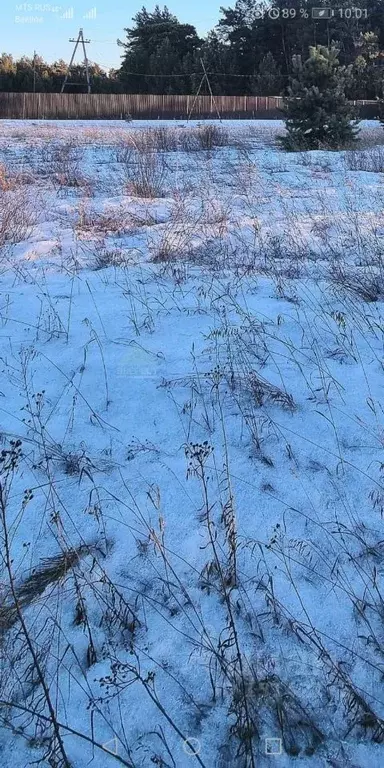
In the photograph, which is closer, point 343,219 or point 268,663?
point 268,663

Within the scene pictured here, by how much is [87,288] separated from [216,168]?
20.8ft

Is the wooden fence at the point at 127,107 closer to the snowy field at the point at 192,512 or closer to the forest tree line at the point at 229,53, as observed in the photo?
the forest tree line at the point at 229,53

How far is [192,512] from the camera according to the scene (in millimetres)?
1987

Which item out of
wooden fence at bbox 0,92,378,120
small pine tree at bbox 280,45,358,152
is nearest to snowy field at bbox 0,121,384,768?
small pine tree at bbox 280,45,358,152

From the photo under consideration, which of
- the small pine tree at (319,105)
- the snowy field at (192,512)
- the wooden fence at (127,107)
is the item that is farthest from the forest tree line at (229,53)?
the snowy field at (192,512)

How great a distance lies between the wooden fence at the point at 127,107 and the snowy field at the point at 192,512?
25.2m

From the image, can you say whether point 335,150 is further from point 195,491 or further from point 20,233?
point 195,491

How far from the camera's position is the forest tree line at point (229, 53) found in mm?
38094

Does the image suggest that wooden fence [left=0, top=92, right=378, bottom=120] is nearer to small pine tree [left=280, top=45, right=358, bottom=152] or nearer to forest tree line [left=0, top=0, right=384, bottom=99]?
forest tree line [left=0, top=0, right=384, bottom=99]

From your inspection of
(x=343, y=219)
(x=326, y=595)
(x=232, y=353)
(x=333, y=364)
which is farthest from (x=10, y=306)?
(x=343, y=219)

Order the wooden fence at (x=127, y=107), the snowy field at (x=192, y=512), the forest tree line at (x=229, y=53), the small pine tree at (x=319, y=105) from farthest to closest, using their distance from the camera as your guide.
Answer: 1. the forest tree line at (x=229, y=53)
2. the wooden fence at (x=127, y=107)
3. the small pine tree at (x=319, y=105)
4. the snowy field at (x=192, y=512)

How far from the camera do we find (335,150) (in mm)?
11273

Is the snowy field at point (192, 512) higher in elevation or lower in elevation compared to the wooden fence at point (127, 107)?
lower

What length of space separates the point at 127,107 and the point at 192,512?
3025 centimetres
